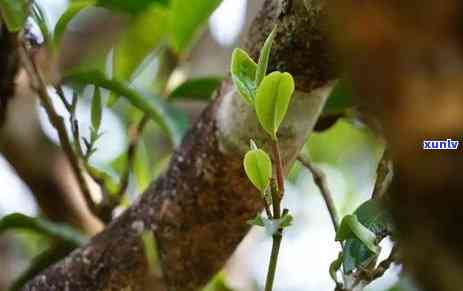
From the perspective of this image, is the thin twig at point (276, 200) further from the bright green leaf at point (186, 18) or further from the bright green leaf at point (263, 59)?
the bright green leaf at point (186, 18)

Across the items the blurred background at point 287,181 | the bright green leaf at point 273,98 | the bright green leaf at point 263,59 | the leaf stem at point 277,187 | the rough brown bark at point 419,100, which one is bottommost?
the blurred background at point 287,181

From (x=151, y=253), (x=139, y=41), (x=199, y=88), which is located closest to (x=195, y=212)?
(x=151, y=253)

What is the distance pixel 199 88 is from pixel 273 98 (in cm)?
33

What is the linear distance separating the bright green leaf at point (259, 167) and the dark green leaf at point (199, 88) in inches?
12.4

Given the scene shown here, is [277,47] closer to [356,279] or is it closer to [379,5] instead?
[356,279]

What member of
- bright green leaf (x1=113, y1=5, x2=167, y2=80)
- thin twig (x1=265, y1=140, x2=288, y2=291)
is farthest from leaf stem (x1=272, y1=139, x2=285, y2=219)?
bright green leaf (x1=113, y1=5, x2=167, y2=80)

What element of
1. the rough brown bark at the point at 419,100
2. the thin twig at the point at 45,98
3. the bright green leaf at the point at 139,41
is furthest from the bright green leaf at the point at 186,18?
the rough brown bark at the point at 419,100

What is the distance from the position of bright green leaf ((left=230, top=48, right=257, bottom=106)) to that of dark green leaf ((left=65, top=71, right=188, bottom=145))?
26 cm

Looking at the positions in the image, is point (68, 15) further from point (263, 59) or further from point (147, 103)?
point (263, 59)

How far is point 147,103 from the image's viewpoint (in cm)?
74

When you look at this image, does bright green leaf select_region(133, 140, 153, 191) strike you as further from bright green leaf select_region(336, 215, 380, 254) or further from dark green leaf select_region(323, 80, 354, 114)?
bright green leaf select_region(336, 215, 380, 254)

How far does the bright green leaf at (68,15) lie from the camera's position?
649mm

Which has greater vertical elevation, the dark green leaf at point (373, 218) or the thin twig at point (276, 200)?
Result: the thin twig at point (276, 200)

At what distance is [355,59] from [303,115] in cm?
33
